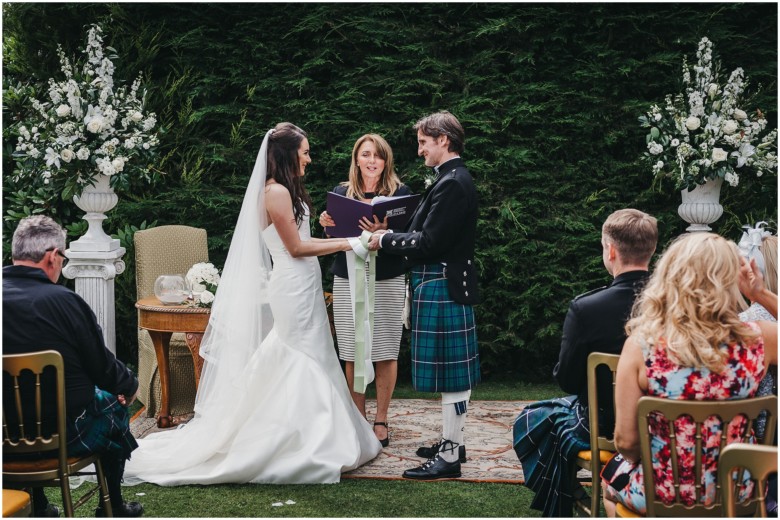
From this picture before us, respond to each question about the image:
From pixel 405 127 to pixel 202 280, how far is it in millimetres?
2033

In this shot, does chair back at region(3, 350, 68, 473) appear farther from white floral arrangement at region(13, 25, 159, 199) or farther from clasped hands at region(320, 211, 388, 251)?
white floral arrangement at region(13, 25, 159, 199)

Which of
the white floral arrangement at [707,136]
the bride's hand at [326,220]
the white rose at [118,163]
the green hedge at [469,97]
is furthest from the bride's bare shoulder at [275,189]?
the white floral arrangement at [707,136]

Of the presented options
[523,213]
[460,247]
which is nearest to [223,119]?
[523,213]

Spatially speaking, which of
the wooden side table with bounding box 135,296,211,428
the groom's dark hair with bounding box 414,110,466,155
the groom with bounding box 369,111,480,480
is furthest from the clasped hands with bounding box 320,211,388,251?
the wooden side table with bounding box 135,296,211,428

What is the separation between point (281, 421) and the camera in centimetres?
410

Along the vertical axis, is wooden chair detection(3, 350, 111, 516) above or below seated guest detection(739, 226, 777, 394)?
below

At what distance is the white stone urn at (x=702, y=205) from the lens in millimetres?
5645

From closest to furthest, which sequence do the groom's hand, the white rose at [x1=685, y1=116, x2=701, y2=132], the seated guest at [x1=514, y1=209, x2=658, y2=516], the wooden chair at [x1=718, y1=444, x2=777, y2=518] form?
the wooden chair at [x1=718, y1=444, x2=777, y2=518] → the seated guest at [x1=514, y1=209, x2=658, y2=516] → the groom's hand → the white rose at [x1=685, y1=116, x2=701, y2=132]

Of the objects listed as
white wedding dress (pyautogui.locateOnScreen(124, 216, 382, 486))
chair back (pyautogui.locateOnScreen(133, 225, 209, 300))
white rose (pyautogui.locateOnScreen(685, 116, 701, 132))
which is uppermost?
white rose (pyautogui.locateOnScreen(685, 116, 701, 132))

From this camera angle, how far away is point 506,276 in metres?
6.32

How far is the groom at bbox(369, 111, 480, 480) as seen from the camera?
13.6 feet

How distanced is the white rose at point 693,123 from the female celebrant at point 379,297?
1.92 m

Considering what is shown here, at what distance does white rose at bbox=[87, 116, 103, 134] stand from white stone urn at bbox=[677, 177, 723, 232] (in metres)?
3.74

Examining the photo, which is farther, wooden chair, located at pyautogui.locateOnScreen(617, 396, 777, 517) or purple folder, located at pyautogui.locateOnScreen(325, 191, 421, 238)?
purple folder, located at pyautogui.locateOnScreen(325, 191, 421, 238)
